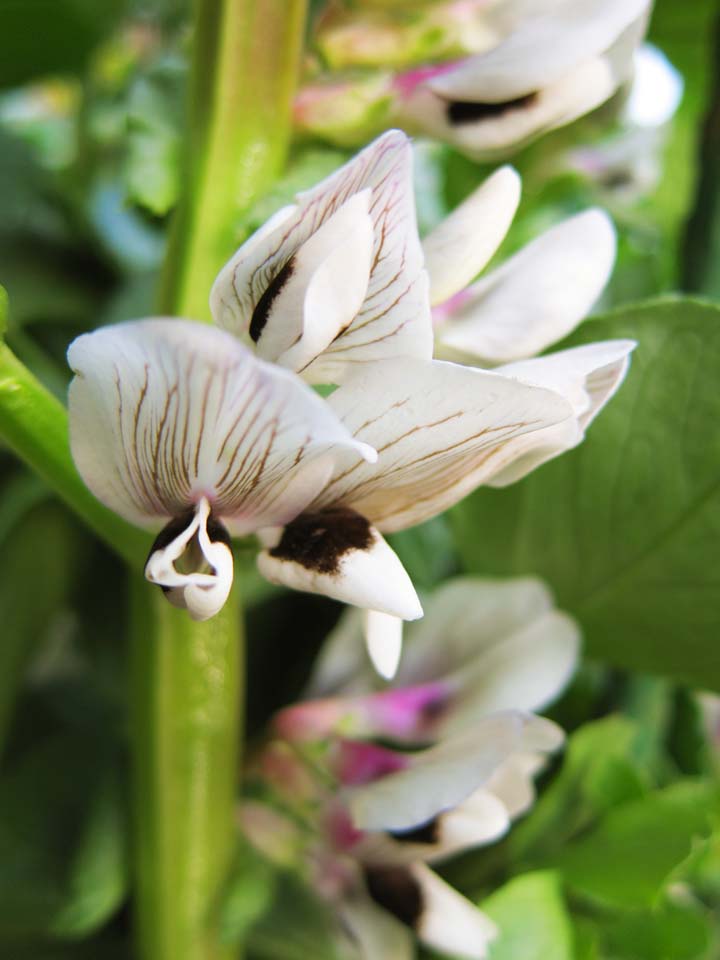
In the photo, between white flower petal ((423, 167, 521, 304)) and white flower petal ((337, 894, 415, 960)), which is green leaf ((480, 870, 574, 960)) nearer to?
white flower petal ((337, 894, 415, 960))

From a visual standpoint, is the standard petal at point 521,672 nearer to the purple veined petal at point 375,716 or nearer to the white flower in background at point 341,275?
the purple veined petal at point 375,716

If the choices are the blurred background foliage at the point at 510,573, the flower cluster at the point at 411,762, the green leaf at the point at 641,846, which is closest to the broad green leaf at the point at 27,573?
the blurred background foliage at the point at 510,573

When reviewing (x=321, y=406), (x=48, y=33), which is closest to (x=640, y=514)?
(x=321, y=406)

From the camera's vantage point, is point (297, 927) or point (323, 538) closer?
point (323, 538)

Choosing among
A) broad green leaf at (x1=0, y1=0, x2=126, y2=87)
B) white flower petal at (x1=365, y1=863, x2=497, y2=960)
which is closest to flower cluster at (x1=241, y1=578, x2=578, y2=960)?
white flower petal at (x1=365, y1=863, x2=497, y2=960)

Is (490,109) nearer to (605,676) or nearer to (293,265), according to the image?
(293,265)

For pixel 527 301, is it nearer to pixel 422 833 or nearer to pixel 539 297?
pixel 539 297

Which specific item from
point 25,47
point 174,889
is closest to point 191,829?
point 174,889
